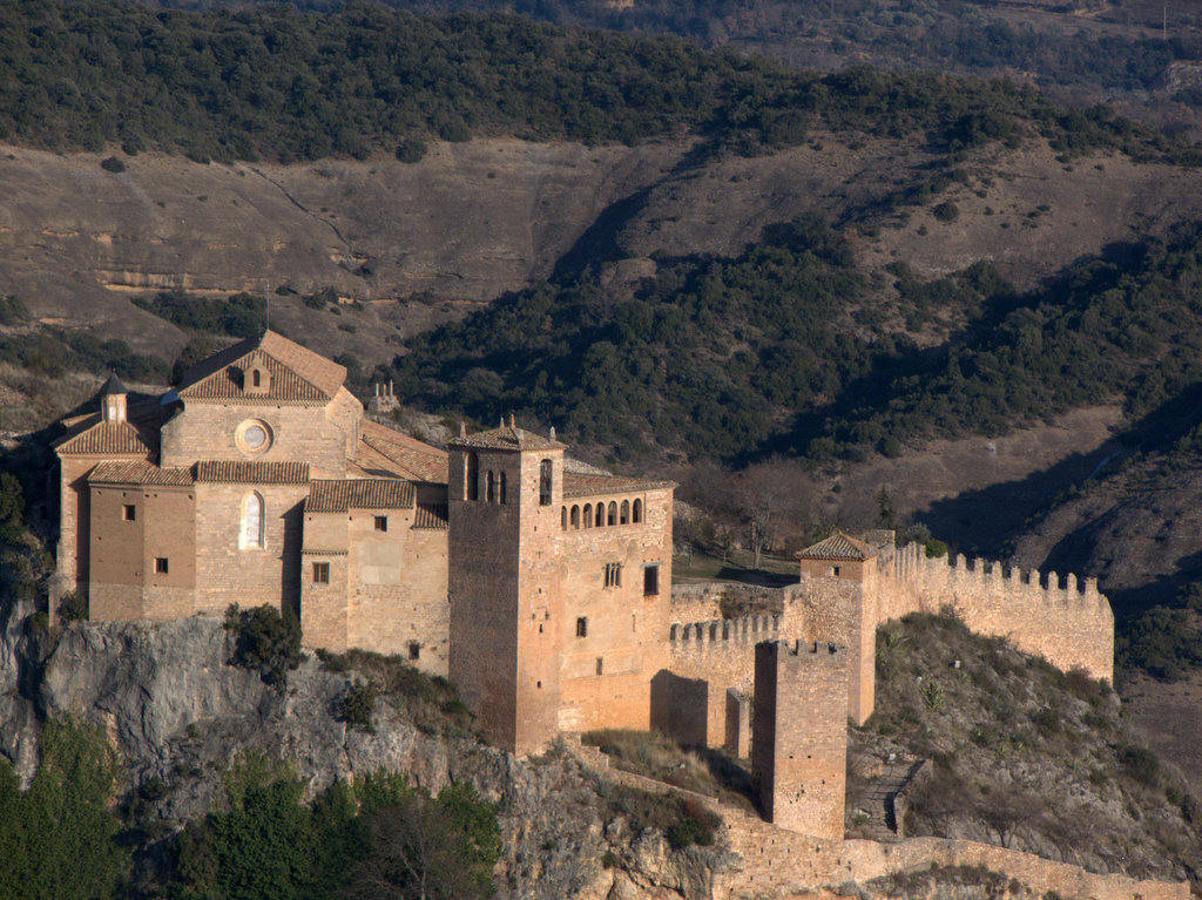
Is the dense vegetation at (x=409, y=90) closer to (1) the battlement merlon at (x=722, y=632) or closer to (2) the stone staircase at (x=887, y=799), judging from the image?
(1) the battlement merlon at (x=722, y=632)

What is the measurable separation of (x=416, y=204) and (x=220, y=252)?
50.2ft

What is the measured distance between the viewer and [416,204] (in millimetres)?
125188

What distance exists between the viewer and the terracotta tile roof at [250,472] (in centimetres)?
5391

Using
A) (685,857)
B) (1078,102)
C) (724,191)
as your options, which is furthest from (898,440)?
(1078,102)

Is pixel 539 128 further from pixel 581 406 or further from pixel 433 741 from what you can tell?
pixel 433 741

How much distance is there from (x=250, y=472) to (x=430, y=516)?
3773mm

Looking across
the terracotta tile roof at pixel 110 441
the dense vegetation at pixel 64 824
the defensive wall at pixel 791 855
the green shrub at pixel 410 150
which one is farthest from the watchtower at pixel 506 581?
the green shrub at pixel 410 150

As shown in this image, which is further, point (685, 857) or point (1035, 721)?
point (1035, 721)

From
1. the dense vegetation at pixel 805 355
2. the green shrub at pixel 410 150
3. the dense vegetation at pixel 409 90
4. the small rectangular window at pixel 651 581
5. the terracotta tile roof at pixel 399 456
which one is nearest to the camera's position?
the small rectangular window at pixel 651 581

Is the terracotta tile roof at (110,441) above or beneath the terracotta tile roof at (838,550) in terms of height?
above

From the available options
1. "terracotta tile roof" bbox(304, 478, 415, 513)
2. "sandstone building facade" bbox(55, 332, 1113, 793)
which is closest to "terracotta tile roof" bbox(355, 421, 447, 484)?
"sandstone building facade" bbox(55, 332, 1113, 793)

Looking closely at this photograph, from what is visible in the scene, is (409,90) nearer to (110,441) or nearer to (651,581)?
(651,581)

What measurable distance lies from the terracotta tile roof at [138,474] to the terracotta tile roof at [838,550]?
14773mm

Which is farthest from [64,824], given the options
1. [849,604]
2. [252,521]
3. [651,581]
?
[849,604]
